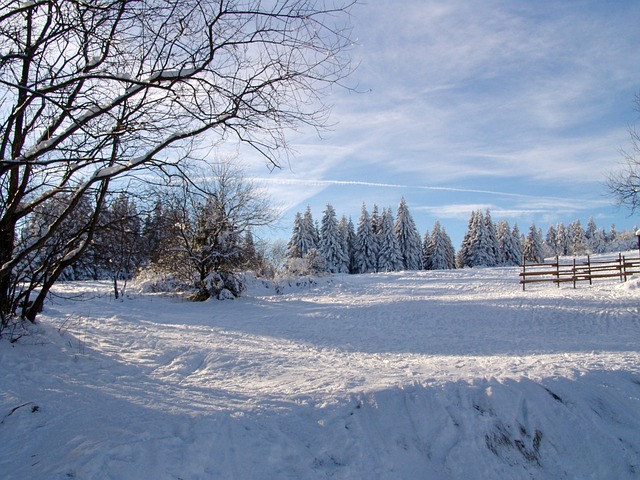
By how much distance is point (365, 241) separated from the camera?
175ft

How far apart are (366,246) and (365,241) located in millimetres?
727

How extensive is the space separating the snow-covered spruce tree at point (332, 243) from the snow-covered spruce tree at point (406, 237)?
26.9 ft

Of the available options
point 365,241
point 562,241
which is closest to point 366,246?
point 365,241

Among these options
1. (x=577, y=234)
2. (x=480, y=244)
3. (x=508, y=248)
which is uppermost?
(x=577, y=234)

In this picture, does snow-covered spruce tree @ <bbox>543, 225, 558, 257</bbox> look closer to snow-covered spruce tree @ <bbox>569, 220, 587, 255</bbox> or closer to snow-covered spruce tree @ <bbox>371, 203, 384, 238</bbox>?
snow-covered spruce tree @ <bbox>569, 220, 587, 255</bbox>

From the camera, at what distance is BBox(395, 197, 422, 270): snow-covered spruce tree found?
54.0 m

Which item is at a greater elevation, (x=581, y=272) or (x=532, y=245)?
(x=532, y=245)

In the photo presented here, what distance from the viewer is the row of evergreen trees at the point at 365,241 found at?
5144 centimetres

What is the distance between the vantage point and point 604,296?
15453mm

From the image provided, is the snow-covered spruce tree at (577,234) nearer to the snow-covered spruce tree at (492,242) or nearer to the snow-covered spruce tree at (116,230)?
the snow-covered spruce tree at (492,242)

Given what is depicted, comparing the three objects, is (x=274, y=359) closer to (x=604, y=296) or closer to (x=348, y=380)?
(x=348, y=380)

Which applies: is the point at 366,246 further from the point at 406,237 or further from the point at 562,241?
the point at 562,241

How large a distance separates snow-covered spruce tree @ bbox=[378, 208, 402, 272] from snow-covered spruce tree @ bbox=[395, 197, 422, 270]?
6.81ft

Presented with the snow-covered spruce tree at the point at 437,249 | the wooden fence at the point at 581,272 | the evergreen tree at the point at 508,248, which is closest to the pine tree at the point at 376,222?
the snow-covered spruce tree at the point at 437,249
